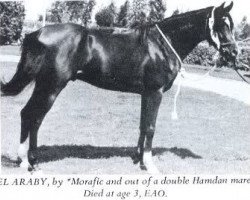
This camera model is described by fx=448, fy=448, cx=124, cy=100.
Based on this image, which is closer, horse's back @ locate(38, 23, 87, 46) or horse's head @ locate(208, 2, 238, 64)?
horse's back @ locate(38, 23, 87, 46)

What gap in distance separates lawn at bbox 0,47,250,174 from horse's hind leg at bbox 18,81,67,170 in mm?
199

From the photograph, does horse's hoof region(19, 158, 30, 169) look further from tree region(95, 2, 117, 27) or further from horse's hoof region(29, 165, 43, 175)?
tree region(95, 2, 117, 27)

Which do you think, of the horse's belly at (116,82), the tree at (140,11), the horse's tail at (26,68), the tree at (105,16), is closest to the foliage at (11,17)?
the tree at (105,16)

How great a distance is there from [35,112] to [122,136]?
8.76 feet

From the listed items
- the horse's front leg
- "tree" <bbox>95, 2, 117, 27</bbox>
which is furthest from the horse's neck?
"tree" <bbox>95, 2, 117, 27</bbox>

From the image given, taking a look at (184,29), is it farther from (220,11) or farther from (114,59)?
(114,59)

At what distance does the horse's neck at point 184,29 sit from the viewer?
5.75 metres

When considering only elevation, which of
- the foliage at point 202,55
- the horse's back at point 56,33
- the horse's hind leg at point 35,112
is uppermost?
the horse's back at point 56,33

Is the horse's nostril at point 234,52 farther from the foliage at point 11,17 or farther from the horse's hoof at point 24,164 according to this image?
the foliage at point 11,17

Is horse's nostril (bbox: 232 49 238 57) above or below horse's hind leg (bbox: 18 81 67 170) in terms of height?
above

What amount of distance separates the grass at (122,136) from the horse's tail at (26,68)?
0.13 metres

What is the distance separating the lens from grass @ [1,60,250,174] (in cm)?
588

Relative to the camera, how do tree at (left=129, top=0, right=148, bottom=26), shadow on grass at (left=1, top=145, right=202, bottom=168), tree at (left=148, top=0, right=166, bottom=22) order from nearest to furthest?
shadow on grass at (left=1, top=145, right=202, bottom=168) → tree at (left=148, top=0, right=166, bottom=22) → tree at (left=129, top=0, right=148, bottom=26)

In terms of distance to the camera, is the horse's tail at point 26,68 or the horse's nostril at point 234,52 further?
the horse's nostril at point 234,52
